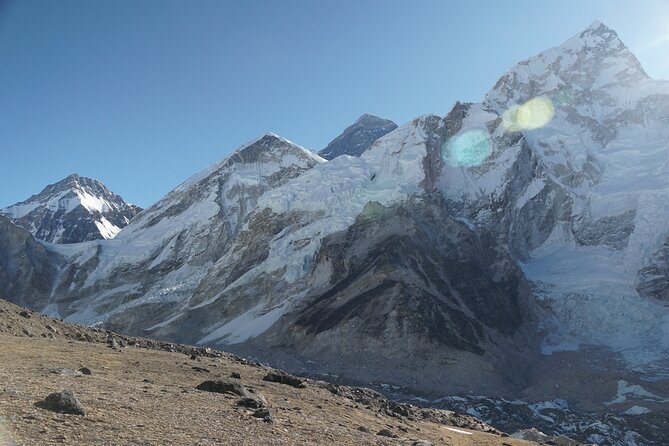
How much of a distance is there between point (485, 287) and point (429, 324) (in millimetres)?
38979

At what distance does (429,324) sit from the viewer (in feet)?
492

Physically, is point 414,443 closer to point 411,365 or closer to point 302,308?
point 411,365

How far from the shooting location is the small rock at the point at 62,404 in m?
19.8

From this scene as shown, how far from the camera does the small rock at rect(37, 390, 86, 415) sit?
19.8 meters

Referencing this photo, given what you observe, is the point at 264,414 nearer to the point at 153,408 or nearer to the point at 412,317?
the point at 153,408

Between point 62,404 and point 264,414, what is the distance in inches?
312

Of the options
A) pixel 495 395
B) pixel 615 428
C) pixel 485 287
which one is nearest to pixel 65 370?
pixel 615 428

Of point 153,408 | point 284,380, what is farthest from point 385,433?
point 284,380

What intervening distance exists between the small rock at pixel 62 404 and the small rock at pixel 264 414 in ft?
23.3

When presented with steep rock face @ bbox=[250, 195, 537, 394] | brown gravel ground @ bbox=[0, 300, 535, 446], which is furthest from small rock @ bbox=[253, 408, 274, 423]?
steep rock face @ bbox=[250, 195, 537, 394]

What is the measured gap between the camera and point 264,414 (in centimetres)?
2506

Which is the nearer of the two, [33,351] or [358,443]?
[358,443]

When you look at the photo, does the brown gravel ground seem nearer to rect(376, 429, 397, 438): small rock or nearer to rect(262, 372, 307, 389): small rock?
rect(376, 429, 397, 438): small rock

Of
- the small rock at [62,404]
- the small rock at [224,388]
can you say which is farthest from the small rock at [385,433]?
the small rock at [62,404]
